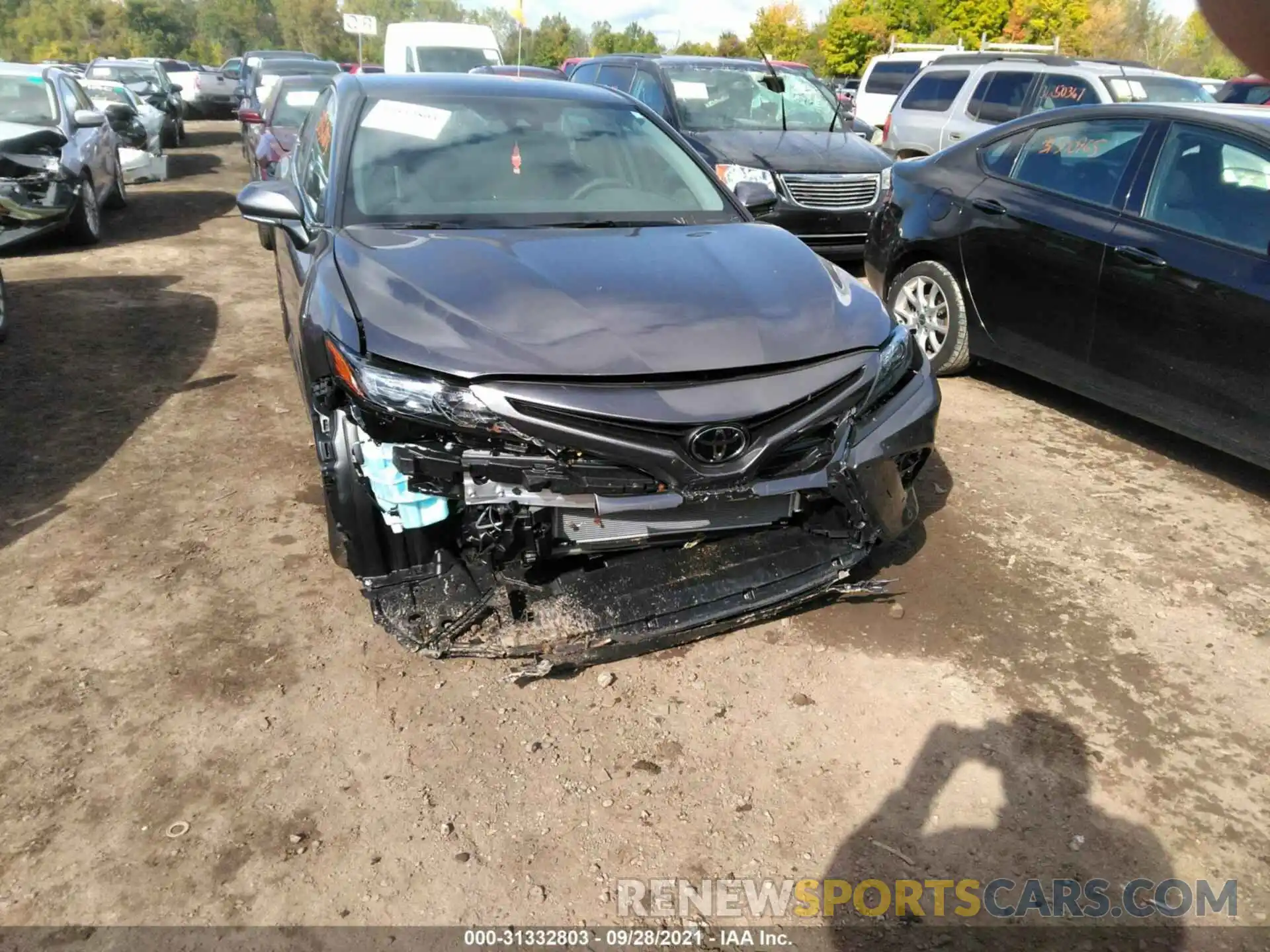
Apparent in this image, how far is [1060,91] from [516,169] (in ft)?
28.5

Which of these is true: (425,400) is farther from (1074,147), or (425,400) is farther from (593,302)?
(1074,147)

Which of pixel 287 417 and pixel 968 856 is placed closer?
pixel 968 856

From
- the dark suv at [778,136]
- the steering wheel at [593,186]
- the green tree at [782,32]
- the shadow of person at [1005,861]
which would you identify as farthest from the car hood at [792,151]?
the green tree at [782,32]

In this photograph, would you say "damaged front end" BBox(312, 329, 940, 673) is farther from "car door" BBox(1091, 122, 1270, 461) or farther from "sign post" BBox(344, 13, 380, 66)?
"sign post" BBox(344, 13, 380, 66)

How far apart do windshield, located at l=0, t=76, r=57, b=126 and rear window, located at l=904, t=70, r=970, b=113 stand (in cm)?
942

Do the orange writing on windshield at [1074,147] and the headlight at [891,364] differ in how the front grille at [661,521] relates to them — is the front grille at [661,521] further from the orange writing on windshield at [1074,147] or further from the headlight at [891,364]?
the orange writing on windshield at [1074,147]

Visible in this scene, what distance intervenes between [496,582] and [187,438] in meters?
2.72

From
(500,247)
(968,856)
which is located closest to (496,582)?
(500,247)

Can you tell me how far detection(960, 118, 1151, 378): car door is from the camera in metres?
4.77

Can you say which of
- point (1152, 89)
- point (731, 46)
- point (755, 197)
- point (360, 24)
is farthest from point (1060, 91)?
point (731, 46)

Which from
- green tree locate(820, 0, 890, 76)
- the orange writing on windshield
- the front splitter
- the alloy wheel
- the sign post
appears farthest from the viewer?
green tree locate(820, 0, 890, 76)

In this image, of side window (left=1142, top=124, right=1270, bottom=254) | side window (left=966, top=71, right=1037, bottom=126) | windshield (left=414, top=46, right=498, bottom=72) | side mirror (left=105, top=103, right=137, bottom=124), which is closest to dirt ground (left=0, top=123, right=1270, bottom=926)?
side window (left=1142, top=124, right=1270, bottom=254)

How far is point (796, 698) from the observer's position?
9.87ft

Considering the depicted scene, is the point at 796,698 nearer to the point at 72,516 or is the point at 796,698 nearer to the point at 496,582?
the point at 496,582
